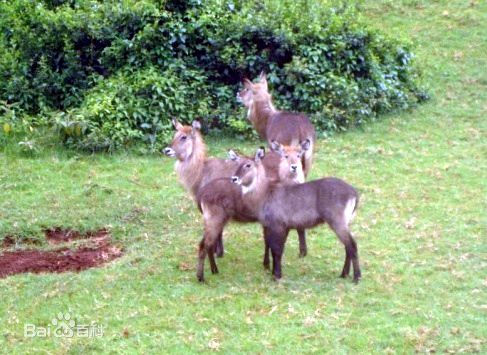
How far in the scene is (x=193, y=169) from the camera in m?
8.14

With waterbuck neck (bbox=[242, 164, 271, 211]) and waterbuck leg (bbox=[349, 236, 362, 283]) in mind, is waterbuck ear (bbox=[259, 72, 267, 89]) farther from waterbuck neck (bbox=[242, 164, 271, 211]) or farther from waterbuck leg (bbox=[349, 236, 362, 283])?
waterbuck leg (bbox=[349, 236, 362, 283])

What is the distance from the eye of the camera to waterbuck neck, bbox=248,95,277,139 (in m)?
10.2

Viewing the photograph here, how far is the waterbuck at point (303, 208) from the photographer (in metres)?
7.09

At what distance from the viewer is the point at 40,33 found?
11828mm

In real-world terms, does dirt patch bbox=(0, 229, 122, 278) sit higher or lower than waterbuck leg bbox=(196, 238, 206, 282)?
lower

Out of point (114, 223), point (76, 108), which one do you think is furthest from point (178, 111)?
point (114, 223)

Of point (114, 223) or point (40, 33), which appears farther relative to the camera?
point (40, 33)

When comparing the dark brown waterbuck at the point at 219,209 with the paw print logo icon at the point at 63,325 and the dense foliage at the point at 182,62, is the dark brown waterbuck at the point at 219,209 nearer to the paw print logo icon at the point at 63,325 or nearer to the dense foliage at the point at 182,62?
the paw print logo icon at the point at 63,325

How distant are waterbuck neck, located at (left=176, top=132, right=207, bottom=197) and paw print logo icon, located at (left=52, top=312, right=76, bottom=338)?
2.01m

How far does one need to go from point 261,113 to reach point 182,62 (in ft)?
5.82

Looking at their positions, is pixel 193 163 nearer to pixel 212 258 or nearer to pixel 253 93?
pixel 212 258

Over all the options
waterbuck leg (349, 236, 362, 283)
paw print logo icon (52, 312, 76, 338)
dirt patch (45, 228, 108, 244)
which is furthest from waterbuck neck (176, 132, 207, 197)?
paw print logo icon (52, 312, 76, 338)

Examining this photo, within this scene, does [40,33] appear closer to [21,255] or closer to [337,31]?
[337,31]

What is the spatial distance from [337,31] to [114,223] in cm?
486
